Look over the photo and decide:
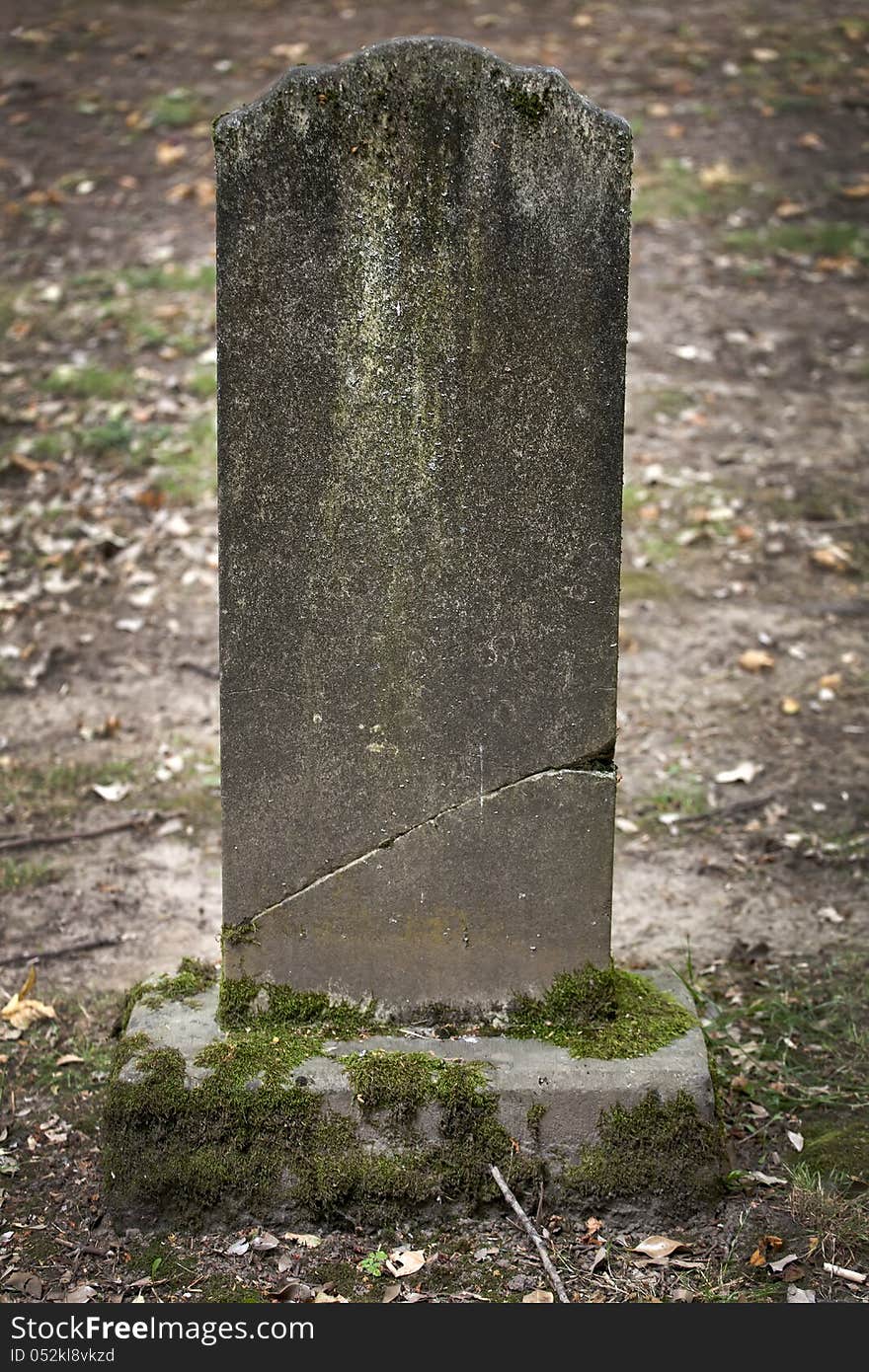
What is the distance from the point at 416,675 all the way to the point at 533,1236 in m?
1.18

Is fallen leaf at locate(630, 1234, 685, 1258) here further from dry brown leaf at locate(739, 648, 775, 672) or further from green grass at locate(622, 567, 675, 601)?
green grass at locate(622, 567, 675, 601)

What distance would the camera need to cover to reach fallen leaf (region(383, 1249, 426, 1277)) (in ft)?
9.52

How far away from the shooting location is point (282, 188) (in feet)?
9.05

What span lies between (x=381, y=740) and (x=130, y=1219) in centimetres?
116

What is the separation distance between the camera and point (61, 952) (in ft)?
13.7

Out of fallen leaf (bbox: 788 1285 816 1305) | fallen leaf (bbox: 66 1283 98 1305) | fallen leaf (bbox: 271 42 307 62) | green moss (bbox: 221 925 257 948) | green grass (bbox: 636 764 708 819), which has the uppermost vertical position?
fallen leaf (bbox: 271 42 307 62)

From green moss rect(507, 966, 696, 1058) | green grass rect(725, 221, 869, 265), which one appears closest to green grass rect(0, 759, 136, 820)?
green moss rect(507, 966, 696, 1058)

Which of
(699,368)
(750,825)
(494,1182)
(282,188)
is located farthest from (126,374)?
(494,1182)

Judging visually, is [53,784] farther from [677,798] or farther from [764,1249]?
[764,1249]

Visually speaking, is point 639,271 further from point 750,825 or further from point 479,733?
point 479,733

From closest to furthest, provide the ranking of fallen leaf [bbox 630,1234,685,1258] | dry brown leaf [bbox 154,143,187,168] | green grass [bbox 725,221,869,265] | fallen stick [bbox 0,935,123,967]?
fallen leaf [bbox 630,1234,685,1258], fallen stick [bbox 0,935,123,967], green grass [bbox 725,221,869,265], dry brown leaf [bbox 154,143,187,168]

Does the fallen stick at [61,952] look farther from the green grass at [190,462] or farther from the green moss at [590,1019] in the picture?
the green grass at [190,462]

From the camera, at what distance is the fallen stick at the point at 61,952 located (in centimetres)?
412

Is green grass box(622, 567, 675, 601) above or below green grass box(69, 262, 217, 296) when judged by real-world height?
below
